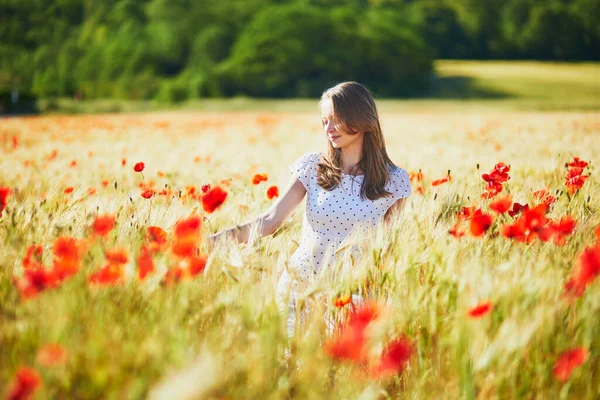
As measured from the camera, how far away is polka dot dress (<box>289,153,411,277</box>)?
2.26 metres

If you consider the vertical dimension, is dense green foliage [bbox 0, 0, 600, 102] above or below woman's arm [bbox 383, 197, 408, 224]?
above

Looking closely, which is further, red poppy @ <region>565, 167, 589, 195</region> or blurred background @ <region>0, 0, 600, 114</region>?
blurred background @ <region>0, 0, 600, 114</region>

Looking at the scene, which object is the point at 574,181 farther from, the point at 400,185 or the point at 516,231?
the point at 516,231

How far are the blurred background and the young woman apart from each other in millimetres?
34497

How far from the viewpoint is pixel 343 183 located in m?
2.39

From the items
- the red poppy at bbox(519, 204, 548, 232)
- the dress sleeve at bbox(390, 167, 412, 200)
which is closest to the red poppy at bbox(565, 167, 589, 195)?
the dress sleeve at bbox(390, 167, 412, 200)

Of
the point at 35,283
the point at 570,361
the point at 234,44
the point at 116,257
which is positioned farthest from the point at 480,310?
the point at 234,44

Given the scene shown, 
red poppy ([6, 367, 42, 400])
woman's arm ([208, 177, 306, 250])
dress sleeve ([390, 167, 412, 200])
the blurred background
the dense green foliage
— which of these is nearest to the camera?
red poppy ([6, 367, 42, 400])

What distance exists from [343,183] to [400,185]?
23 centimetres

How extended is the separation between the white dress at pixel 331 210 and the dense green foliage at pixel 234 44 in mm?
34233

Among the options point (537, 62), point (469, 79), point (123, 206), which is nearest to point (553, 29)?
point (537, 62)

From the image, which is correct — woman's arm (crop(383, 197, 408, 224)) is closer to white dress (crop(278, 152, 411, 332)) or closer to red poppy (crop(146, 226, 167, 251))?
white dress (crop(278, 152, 411, 332))

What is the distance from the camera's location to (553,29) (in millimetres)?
46750

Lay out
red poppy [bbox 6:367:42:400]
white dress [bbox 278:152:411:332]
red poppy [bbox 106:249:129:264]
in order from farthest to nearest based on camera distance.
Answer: white dress [bbox 278:152:411:332], red poppy [bbox 106:249:129:264], red poppy [bbox 6:367:42:400]
